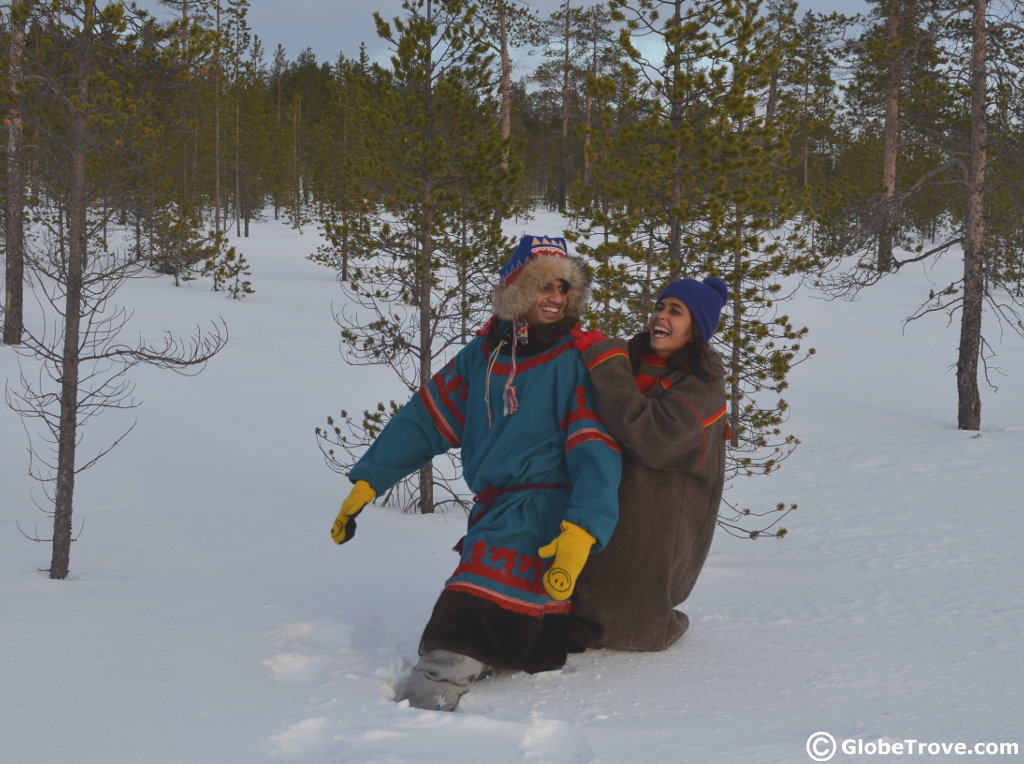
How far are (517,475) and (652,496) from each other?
0.56 meters

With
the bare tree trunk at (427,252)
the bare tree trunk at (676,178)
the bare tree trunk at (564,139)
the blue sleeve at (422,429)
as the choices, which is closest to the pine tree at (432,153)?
the bare tree trunk at (427,252)

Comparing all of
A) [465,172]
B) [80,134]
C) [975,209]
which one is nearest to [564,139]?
[975,209]

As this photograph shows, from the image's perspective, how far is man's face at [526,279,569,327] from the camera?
371 centimetres

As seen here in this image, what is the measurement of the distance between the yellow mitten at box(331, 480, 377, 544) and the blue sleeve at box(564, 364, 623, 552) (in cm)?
92

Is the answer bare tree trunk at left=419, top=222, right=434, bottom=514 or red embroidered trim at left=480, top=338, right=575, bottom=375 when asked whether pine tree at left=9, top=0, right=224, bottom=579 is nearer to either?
red embroidered trim at left=480, top=338, right=575, bottom=375

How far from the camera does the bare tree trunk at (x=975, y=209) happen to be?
433 inches

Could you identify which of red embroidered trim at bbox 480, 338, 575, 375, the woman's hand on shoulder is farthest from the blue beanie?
red embroidered trim at bbox 480, 338, 575, 375

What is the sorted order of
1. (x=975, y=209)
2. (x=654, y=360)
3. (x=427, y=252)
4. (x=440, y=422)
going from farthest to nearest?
(x=975, y=209) < (x=427, y=252) < (x=440, y=422) < (x=654, y=360)

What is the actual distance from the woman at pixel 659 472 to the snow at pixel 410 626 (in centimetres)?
23

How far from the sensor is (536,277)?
3703mm

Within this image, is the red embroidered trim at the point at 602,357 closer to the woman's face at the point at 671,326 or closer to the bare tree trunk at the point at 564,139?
the woman's face at the point at 671,326

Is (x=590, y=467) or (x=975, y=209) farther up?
(x=975, y=209)

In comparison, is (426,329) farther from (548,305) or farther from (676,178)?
(548,305)

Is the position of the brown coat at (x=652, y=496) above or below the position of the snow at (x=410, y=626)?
above
